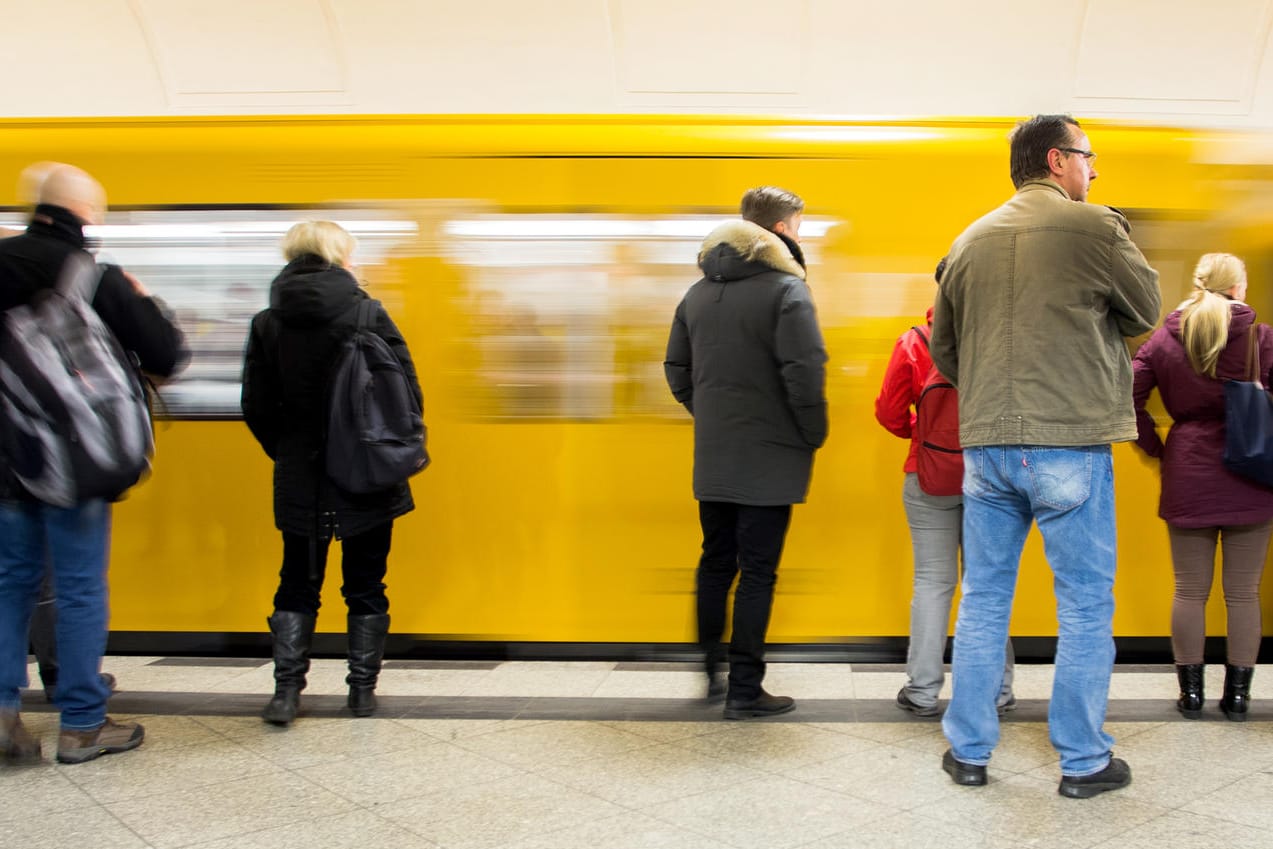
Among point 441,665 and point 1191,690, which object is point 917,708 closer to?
point 1191,690

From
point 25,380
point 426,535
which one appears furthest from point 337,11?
point 25,380

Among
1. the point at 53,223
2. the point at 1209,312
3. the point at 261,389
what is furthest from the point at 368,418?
the point at 1209,312

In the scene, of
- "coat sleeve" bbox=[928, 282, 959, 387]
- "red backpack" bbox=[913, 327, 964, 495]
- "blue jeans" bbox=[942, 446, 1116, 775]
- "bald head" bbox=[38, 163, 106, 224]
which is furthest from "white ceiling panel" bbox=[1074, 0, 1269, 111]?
"bald head" bbox=[38, 163, 106, 224]

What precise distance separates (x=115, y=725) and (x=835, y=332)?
3076 mm

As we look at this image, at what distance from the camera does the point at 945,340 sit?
10.7ft

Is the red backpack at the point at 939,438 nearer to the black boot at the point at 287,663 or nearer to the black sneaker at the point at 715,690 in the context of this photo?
the black sneaker at the point at 715,690

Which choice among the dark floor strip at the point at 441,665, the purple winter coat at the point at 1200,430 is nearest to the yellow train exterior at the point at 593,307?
the dark floor strip at the point at 441,665

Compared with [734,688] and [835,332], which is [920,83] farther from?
[734,688]

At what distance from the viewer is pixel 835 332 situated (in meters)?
4.41

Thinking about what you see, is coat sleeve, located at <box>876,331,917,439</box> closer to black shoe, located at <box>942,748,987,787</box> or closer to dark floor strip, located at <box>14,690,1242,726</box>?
dark floor strip, located at <box>14,690,1242,726</box>

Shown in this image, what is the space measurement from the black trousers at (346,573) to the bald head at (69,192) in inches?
49.6

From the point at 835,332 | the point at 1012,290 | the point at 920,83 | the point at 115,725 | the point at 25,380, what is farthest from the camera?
the point at 920,83

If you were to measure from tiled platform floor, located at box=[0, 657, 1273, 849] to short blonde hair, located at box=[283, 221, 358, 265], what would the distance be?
167cm

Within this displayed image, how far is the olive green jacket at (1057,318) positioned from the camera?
2.88 m
